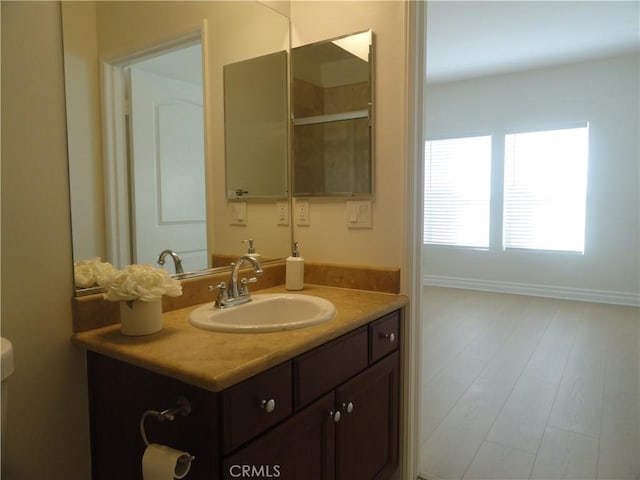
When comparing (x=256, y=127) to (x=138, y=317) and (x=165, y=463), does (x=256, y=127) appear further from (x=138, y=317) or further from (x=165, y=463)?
(x=165, y=463)

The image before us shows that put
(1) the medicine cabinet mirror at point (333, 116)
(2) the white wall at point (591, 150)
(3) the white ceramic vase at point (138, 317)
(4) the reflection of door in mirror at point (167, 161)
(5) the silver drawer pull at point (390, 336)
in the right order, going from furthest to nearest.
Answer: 1. (2) the white wall at point (591, 150)
2. (1) the medicine cabinet mirror at point (333, 116)
3. (5) the silver drawer pull at point (390, 336)
4. (4) the reflection of door in mirror at point (167, 161)
5. (3) the white ceramic vase at point (138, 317)

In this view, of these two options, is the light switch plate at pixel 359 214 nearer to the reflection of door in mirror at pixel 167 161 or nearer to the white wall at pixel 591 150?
the reflection of door in mirror at pixel 167 161

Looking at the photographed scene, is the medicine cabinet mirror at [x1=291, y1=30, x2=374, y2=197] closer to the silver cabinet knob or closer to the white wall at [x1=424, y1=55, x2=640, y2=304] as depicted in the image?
the silver cabinet knob

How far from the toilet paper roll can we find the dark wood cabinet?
0.11 feet

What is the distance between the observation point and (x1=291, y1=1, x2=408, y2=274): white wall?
1697 mm

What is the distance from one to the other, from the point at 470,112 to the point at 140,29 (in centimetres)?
464

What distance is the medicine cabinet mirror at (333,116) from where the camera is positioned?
1.79m

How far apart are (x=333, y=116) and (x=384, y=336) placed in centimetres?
97

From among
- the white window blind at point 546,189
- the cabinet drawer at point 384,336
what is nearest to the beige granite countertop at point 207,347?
the cabinet drawer at point 384,336

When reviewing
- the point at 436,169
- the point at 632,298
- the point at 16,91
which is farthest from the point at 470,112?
the point at 16,91

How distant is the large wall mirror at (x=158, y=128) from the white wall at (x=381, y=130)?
23 centimetres

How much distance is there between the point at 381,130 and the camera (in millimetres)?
1755

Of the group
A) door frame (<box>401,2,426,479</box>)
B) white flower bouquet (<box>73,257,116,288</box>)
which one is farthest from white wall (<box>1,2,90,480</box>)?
door frame (<box>401,2,426,479</box>)

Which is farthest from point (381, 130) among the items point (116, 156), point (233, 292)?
point (116, 156)
